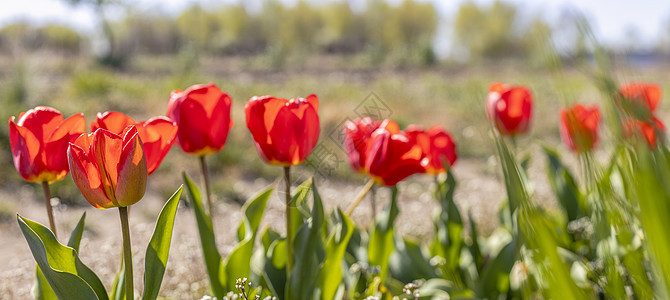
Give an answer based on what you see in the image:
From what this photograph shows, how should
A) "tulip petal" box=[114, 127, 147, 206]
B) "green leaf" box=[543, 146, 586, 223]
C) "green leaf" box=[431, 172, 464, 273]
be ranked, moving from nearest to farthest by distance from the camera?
"tulip petal" box=[114, 127, 147, 206], "green leaf" box=[431, 172, 464, 273], "green leaf" box=[543, 146, 586, 223]

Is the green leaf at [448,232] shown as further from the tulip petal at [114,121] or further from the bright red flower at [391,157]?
the tulip petal at [114,121]

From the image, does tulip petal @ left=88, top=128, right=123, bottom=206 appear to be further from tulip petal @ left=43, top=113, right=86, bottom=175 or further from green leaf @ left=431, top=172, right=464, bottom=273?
green leaf @ left=431, top=172, right=464, bottom=273

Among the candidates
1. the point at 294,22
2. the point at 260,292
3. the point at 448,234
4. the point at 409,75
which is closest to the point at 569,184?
the point at 448,234

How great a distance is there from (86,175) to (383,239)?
94cm

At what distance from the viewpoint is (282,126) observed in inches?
47.2

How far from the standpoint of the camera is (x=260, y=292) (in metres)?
1.40

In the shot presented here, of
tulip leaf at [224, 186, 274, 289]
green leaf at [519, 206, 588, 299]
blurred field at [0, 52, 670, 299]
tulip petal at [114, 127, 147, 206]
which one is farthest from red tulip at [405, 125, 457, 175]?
green leaf at [519, 206, 588, 299]

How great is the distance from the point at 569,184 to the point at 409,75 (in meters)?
17.3

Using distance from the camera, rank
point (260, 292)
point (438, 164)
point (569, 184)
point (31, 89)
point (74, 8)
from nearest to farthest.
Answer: point (260, 292)
point (438, 164)
point (569, 184)
point (31, 89)
point (74, 8)

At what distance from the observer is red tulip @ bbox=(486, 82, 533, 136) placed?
2176 mm

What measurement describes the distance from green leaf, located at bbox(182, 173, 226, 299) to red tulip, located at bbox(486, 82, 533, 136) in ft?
4.36

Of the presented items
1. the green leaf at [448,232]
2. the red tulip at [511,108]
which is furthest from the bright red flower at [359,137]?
the red tulip at [511,108]

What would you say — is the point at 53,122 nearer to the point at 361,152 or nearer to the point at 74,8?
the point at 361,152

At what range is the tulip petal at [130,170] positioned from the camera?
93cm
